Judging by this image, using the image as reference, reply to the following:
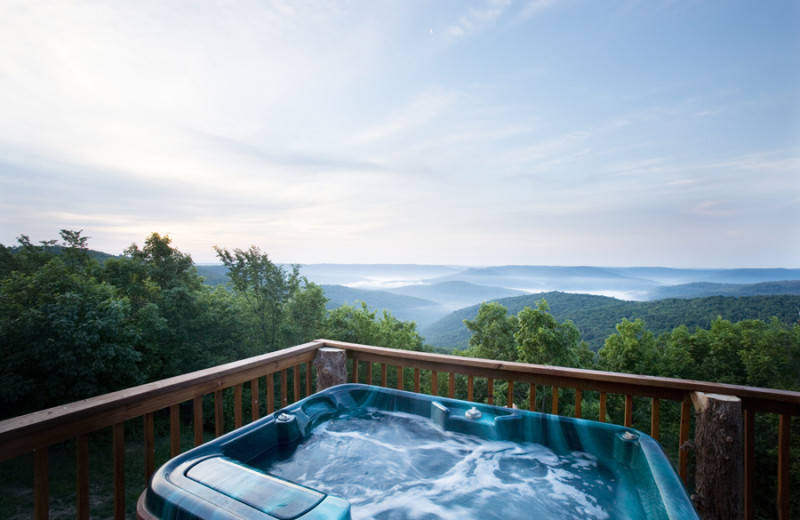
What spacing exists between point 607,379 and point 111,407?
2.15 metres

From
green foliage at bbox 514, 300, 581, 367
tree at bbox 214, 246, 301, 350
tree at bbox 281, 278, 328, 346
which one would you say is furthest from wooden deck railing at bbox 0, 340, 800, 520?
tree at bbox 214, 246, 301, 350

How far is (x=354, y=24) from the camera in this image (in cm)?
341

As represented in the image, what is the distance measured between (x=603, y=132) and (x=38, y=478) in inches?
253

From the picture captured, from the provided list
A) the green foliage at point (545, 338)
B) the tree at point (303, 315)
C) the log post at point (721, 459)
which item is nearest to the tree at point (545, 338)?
the green foliage at point (545, 338)

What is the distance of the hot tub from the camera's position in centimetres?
107

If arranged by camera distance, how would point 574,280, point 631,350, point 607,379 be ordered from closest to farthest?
point 607,379, point 631,350, point 574,280

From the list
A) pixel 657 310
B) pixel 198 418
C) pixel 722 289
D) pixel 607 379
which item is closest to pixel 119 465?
pixel 198 418

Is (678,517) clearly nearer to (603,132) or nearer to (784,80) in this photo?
(603,132)

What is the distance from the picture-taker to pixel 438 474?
165 cm

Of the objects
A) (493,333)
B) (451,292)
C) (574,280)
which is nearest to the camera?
(493,333)

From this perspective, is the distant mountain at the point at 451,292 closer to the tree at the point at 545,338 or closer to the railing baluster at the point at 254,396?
the tree at the point at 545,338

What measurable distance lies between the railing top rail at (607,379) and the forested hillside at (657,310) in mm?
10478

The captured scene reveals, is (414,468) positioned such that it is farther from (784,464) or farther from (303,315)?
(303,315)

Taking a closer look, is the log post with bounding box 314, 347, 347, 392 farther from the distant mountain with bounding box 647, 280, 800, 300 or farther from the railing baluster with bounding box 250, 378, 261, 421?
the distant mountain with bounding box 647, 280, 800, 300
